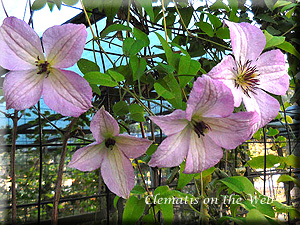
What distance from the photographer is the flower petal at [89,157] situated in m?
0.26

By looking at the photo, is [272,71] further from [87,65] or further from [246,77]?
[87,65]

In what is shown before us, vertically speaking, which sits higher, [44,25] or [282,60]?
[44,25]

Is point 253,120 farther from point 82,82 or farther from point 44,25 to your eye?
point 44,25

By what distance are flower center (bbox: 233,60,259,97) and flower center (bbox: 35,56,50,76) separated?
165 mm

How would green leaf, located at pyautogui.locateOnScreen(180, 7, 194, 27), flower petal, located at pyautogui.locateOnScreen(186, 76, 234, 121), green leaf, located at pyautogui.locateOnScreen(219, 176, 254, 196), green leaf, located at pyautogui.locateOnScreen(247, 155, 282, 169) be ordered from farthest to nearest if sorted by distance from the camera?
green leaf, located at pyautogui.locateOnScreen(247, 155, 282, 169) < green leaf, located at pyautogui.locateOnScreen(180, 7, 194, 27) < green leaf, located at pyautogui.locateOnScreen(219, 176, 254, 196) < flower petal, located at pyautogui.locateOnScreen(186, 76, 234, 121)

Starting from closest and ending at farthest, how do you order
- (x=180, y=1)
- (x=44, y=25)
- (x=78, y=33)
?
(x=78, y=33)
(x=180, y=1)
(x=44, y=25)

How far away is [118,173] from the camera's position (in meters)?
0.27

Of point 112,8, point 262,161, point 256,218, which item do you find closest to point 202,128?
point 256,218

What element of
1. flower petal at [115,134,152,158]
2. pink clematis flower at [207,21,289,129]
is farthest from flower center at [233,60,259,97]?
flower petal at [115,134,152,158]

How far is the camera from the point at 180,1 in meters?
0.49

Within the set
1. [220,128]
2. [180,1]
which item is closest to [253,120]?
[220,128]

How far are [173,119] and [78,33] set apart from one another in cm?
10

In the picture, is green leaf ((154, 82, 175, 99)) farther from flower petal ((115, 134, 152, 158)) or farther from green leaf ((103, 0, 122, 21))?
green leaf ((103, 0, 122, 21))

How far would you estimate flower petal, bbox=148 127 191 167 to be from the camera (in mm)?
234
